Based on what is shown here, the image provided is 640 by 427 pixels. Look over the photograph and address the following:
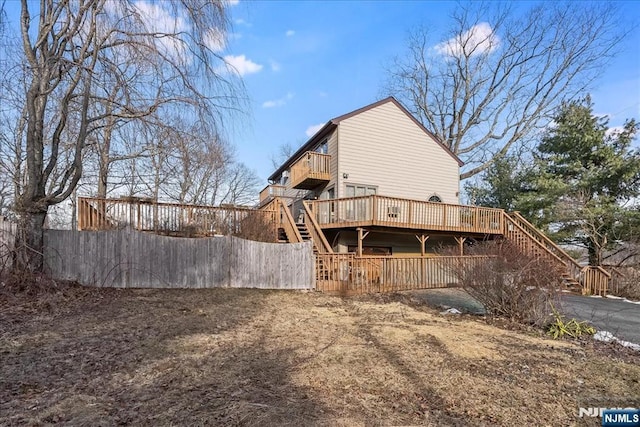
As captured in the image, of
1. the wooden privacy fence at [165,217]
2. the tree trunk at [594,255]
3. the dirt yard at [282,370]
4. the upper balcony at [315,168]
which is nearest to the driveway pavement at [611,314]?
the dirt yard at [282,370]

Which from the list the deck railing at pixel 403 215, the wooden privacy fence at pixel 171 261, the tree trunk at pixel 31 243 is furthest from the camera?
the deck railing at pixel 403 215

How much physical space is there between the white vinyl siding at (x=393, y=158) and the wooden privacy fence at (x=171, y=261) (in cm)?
607

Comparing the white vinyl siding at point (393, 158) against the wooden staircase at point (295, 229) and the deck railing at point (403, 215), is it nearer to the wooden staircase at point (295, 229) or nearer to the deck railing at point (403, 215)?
the deck railing at point (403, 215)

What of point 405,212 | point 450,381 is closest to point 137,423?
point 450,381

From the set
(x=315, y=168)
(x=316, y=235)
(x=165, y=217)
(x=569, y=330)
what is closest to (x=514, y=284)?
(x=569, y=330)

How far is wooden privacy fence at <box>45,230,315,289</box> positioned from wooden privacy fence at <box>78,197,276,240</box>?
1.34 m

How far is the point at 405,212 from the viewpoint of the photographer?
13.9m

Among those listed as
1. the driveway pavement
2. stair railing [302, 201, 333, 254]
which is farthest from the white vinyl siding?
the driveway pavement

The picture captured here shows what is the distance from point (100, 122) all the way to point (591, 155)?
68.3 feet

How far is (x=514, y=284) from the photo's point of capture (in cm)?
661

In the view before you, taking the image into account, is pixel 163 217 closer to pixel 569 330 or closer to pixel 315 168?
pixel 315 168

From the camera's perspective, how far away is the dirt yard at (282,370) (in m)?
2.99

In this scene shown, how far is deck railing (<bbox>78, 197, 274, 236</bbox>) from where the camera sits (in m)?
10.5

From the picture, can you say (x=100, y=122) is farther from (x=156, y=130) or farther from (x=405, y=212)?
(x=405, y=212)
